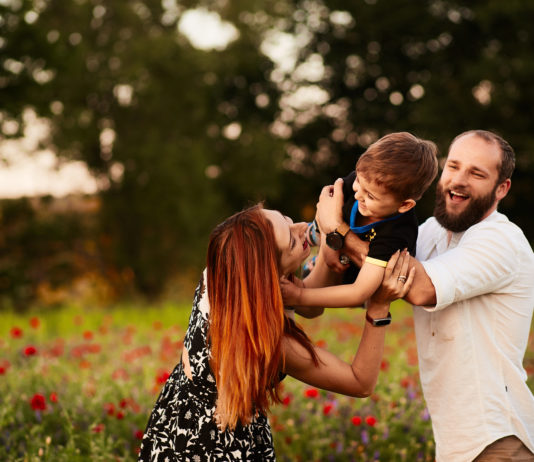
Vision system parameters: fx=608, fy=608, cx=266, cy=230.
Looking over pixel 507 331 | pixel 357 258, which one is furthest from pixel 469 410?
pixel 357 258

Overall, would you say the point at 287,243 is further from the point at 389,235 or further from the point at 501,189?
the point at 501,189

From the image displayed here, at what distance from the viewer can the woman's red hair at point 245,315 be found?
2.42m

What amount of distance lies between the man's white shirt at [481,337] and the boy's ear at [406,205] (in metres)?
0.25

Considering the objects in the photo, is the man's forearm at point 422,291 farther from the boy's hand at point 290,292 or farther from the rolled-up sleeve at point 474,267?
the boy's hand at point 290,292

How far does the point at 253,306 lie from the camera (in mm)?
2434

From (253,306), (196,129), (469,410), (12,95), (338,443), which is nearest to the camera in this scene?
(253,306)

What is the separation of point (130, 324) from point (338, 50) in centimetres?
1912

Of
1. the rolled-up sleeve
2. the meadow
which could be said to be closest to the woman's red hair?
the rolled-up sleeve

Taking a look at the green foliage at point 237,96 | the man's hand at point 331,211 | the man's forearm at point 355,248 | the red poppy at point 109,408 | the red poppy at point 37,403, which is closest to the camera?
the man's forearm at point 355,248

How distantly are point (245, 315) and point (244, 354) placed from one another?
0.16 metres

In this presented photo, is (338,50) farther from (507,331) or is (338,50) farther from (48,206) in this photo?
(507,331)

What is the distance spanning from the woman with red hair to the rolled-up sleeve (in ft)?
0.45

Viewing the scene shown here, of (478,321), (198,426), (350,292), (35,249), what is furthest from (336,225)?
(35,249)

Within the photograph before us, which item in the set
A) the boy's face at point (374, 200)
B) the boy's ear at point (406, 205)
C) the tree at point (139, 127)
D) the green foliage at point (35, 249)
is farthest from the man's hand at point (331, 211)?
the tree at point (139, 127)
